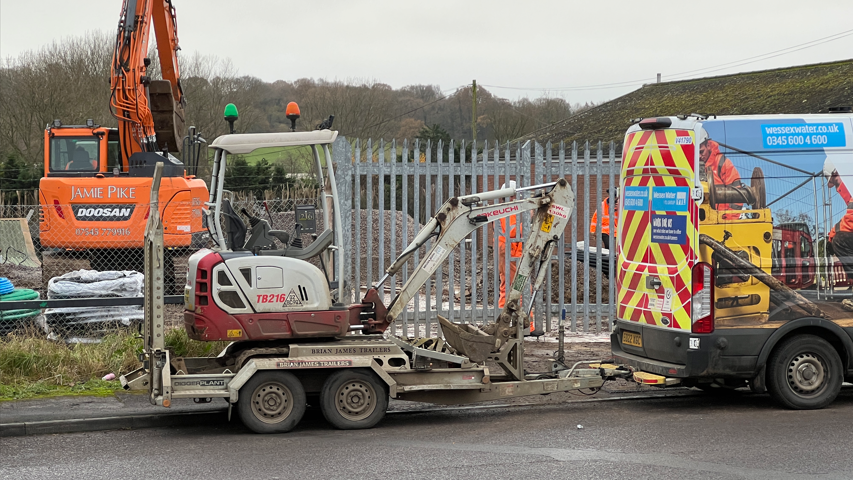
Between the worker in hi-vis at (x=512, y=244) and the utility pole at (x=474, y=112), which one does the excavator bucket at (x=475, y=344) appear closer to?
the worker in hi-vis at (x=512, y=244)

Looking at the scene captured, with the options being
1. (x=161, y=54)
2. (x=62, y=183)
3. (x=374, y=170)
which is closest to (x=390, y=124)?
(x=161, y=54)

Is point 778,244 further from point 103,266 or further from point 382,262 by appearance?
point 103,266

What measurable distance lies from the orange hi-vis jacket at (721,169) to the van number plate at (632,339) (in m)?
1.45

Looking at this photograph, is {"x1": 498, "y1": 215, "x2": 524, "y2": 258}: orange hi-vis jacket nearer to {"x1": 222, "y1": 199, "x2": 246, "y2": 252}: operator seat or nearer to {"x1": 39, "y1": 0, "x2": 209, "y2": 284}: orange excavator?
{"x1": 222, "y1": 199, "x2": 246, "y2": 252}: operator seat

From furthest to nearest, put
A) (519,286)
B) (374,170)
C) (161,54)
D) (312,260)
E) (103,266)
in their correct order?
(161,54), (103,266), (374,170), (519,286), (312,260)

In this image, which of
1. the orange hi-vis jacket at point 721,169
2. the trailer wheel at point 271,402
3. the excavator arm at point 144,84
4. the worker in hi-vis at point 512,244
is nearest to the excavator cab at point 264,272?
the trailer wheel at point 271,402

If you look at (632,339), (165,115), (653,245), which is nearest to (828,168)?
(653,245)

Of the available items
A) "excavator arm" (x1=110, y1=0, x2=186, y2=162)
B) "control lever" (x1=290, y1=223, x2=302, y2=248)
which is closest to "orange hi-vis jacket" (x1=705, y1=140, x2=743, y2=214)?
"control lever" (x1=290, y1=223, x2=302, y2=248)

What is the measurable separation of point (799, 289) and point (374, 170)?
5.25 m

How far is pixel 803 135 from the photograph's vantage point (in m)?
8.22

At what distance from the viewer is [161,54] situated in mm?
17125

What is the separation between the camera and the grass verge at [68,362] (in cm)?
897

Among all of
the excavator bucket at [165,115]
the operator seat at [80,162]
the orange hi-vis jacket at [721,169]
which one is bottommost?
the orange hi-vis jacket at [721,169]

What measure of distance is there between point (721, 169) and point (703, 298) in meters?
1.15
